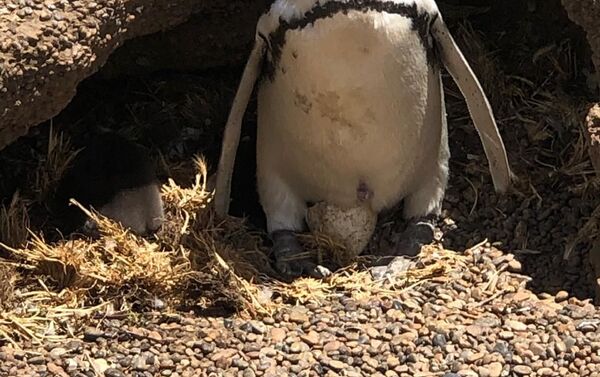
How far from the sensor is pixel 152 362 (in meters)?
2.53

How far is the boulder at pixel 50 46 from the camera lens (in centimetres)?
268

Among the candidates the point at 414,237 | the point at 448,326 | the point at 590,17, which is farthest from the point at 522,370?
the point at 590,17

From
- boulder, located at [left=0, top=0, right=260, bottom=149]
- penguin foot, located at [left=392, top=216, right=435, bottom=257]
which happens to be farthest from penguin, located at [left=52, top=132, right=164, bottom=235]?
penguin foot, located at [left=392, top=216, right=435, bottom=257]

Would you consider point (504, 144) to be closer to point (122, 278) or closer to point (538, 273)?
point (538, 273)

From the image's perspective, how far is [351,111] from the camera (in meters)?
2.91

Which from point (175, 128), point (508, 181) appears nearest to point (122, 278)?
point (175, 128)

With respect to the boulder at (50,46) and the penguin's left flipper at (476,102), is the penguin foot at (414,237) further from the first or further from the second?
the boulder at (50,46)

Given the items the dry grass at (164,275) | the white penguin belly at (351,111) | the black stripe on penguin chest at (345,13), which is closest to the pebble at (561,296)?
the dry grass at (164,275)

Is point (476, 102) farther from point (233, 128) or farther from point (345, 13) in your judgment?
point (233, 128)

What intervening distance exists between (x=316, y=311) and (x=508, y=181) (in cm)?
72

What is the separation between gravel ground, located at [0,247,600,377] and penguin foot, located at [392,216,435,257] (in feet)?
0.93

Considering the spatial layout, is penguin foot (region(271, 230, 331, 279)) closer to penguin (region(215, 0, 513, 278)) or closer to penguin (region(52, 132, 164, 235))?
penguin (region(215, 0, 513, 278))

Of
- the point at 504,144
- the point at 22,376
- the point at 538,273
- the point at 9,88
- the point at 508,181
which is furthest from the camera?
the point at 504,144

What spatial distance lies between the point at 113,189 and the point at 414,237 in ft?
2.74
